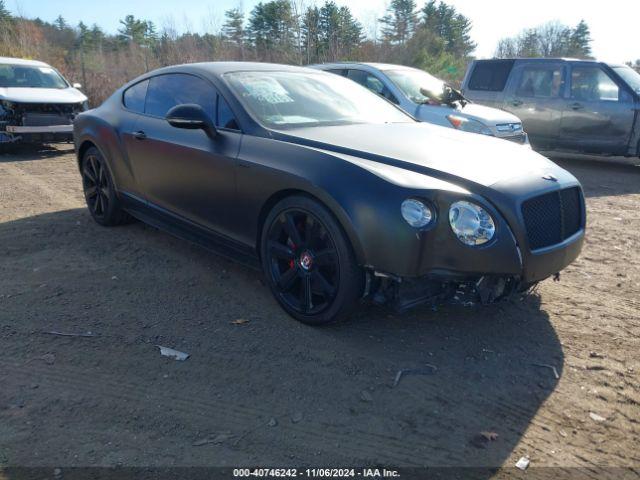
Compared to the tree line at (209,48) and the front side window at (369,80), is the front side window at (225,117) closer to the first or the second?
the front side window at (369,80)

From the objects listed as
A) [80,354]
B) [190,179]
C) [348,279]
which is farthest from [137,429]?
[190,179]

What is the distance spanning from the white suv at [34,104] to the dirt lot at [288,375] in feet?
19.5

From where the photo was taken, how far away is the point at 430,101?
328 inches

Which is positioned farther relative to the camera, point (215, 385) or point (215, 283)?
point (215, 283)

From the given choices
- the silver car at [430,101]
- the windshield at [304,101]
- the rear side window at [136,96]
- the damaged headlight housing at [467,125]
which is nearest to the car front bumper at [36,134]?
the silver car at [430,101]

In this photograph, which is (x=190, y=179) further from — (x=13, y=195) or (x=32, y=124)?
(x=32, y=124)

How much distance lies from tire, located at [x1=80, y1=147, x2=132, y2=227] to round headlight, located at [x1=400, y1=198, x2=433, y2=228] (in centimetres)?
334

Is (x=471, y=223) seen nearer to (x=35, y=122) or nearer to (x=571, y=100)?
(x=571, y=100)

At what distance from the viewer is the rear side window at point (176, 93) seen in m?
4.13

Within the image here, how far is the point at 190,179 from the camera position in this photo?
4152 mm

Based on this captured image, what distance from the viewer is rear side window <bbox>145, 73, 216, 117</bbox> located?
162 inches

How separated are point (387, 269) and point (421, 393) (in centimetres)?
67

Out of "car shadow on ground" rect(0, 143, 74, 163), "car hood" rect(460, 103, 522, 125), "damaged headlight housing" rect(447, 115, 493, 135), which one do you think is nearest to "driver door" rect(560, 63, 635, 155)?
"car hood" rect(460, 103, 522, 125)

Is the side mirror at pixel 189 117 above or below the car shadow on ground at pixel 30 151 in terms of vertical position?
above
